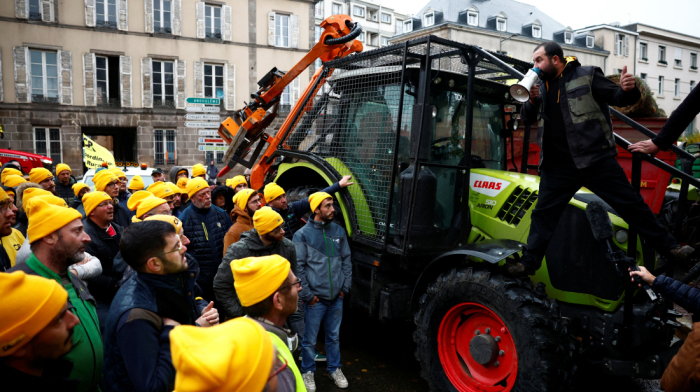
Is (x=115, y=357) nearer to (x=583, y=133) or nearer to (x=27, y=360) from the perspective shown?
(x=27, y=360)

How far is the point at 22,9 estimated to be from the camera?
67.6 feet

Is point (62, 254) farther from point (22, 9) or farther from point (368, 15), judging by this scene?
point (368, 15)

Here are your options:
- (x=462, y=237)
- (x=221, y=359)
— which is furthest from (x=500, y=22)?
(x=221, y=359)

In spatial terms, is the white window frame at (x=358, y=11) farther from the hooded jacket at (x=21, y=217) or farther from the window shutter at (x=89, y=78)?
the hooded jacket at (x=21, y=217)

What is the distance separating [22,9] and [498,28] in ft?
118

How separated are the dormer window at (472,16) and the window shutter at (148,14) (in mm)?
27986

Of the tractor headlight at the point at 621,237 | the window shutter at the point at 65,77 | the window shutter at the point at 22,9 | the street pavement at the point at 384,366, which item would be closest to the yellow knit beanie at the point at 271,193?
the street pavement at the point at 384,366

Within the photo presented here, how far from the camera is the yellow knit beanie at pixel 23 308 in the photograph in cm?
153

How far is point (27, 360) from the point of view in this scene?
1.66 metres

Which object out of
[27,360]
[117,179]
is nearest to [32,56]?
[117,179]

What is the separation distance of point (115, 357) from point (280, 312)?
0.83 meters

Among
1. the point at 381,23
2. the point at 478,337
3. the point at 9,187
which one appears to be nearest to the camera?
the point at 478,337

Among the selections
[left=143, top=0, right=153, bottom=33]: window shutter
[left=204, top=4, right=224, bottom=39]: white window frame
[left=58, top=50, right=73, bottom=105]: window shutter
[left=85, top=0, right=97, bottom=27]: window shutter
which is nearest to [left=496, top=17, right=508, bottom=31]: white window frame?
[left=204, top=4, right=224, bottom=39]: white window frame

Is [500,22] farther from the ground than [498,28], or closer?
farther from the ground
